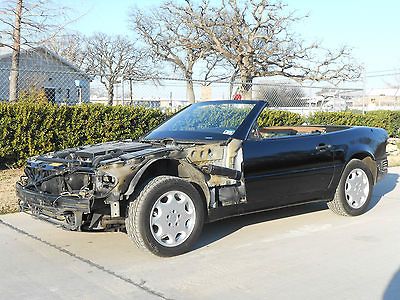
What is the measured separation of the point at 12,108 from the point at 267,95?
9.24m

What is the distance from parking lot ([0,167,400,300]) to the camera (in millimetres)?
3879

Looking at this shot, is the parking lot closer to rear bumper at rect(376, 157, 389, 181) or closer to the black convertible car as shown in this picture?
the black convertible car

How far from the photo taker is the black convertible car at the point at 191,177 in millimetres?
4480

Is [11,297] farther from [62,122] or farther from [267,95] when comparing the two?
[267,95]

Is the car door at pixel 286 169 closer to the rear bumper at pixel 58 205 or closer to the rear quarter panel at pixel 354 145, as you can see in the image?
the rear quarter panel at pixel 354 145

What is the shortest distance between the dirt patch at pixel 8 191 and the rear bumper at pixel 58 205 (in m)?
2.00

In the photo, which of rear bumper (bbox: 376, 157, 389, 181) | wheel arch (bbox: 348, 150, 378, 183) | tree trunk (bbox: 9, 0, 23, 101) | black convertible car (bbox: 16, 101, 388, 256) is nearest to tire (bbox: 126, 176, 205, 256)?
black convertible car (bbox: 16, 101, 388, 256)

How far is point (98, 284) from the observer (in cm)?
400

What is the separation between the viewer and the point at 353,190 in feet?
21.1

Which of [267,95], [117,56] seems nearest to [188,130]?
[267,95]

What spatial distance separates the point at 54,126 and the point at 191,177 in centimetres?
528

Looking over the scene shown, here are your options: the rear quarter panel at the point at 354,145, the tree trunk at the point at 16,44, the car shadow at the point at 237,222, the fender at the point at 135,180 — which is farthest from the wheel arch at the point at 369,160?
the tree trunk at the point at 16,44

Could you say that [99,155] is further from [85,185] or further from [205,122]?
[205,122]

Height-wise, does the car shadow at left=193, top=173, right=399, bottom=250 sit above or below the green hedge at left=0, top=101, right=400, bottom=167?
below
